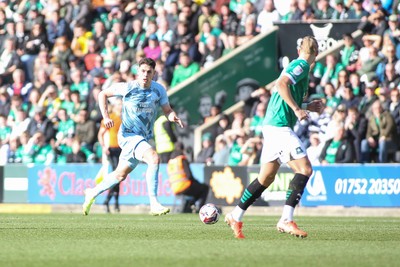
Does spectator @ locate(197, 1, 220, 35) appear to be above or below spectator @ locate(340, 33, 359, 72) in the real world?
above

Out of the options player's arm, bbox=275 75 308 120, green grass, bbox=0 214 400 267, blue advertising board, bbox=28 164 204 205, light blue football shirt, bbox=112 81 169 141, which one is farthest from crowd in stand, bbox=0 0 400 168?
player's arm, bbox=275 75 308 120

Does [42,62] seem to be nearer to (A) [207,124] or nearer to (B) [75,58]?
(B) [75,58]

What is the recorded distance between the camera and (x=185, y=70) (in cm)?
2797

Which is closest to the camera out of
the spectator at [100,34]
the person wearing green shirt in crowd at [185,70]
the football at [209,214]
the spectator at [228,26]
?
the football at [209,214]

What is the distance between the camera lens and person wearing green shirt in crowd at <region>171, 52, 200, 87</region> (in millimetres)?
27928

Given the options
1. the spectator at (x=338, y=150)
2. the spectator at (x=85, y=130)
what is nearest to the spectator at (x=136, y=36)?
the spectator at (x=85, y=130)

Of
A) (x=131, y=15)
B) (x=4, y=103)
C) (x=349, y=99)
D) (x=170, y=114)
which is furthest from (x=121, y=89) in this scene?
(x=4, y=103)

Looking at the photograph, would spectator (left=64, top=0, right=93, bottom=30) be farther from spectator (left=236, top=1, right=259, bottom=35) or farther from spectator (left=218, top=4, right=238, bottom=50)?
spectator (left=236, top=1, right=259, bottom=35)

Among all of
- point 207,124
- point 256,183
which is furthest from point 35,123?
point 256,183

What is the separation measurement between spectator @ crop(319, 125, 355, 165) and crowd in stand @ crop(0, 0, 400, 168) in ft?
0.08

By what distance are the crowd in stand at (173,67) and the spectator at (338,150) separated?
0.02 metres

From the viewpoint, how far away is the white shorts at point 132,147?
1691 cm

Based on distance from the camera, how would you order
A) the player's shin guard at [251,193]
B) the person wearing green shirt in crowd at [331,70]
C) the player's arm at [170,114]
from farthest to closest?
the person wearing green shirt in crowd at [331,70], the player's arm at [170,114], the player's shin guard at [251,193]

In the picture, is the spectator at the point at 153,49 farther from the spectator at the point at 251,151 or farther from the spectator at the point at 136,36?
the spectator at the point at 251,151
